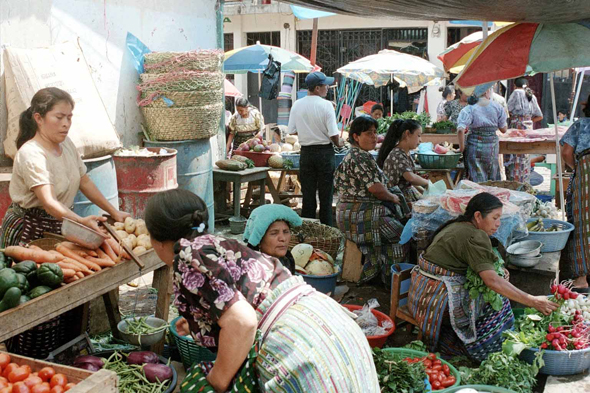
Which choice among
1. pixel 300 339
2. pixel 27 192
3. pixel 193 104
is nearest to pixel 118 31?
pixel 193 104

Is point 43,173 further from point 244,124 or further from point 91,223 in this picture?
point 244,124

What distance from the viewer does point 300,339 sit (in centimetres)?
208

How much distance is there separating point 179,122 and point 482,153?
175 inches

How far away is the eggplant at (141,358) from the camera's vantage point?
3.23m

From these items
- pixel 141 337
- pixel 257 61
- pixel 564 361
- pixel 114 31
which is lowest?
pixel 564 361

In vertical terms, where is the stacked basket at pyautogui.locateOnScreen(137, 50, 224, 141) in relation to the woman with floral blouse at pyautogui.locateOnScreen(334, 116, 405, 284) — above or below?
above

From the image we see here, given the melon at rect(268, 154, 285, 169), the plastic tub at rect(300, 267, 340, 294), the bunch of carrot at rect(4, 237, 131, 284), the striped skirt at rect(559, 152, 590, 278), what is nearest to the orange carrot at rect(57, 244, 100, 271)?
the bunch of carrot at rect(4, 237, 131, 284)

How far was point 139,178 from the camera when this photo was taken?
20.5ft

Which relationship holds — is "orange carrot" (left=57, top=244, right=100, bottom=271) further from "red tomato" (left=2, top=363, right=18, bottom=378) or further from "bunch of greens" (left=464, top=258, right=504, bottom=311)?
"bunch of greens" (left=464, top=258, right=504, bottom=311)

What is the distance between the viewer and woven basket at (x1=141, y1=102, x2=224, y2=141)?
6.79 meters

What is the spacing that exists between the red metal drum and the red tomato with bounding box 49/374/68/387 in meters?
3.87

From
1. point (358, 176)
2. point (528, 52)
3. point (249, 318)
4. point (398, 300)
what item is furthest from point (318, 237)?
point (249, 318)

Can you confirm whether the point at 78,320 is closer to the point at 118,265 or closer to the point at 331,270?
the point at 118,265

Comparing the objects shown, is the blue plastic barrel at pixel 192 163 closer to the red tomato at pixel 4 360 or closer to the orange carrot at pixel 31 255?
the orange carrot at pixel 31 255
